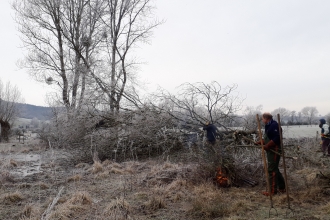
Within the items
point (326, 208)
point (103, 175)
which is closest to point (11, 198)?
Answer: point (103, 175)

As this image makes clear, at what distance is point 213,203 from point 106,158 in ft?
21.4

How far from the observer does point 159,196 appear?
16.6 feet

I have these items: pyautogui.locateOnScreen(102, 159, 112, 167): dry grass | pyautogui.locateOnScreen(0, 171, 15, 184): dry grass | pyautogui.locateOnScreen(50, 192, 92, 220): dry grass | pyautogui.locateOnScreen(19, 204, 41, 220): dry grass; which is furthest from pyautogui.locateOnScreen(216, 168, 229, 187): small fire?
pyautogui.locateOnScreen(0, 171, 15, 184): dry grass

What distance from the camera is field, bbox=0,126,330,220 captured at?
14.2ft

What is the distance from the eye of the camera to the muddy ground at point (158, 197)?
14.1 ft

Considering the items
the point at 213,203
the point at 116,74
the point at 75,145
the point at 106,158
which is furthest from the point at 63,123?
the point at 213,203

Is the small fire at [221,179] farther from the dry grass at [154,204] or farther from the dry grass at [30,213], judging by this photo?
the dry grass at [30,213]

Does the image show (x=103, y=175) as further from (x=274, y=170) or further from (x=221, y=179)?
(x=274, y=170)

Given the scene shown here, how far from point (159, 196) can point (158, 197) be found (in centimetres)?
15

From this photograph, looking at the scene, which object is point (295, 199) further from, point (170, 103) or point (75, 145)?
point (75, 145)

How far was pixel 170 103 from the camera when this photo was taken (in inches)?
415

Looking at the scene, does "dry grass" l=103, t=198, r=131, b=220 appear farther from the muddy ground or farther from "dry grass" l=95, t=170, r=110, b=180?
"dry grass" l=95, t=170, r=110, b=180

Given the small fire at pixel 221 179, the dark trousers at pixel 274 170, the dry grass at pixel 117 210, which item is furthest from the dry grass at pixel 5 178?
the dark trousers at pixel 274 170

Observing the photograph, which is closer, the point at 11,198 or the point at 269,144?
the point at 269,144
